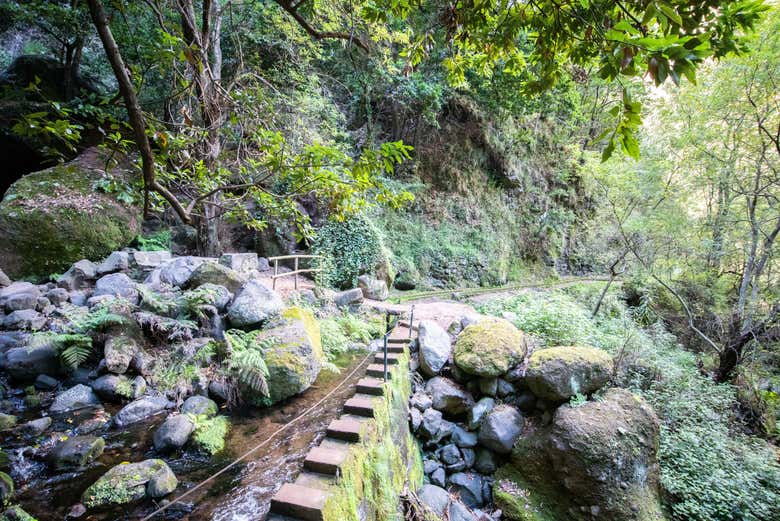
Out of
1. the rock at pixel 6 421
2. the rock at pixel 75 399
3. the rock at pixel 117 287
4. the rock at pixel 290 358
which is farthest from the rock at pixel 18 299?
the rock at pixel 290 358

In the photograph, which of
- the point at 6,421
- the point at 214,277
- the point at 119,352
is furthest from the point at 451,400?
the point at 6,421

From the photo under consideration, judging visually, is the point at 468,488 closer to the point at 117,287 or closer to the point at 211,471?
the point at 211,471

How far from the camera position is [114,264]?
5988 mm

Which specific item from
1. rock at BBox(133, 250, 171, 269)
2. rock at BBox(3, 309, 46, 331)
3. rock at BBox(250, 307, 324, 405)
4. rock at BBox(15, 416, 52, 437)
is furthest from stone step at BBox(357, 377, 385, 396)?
rock at BBox(133, 250, 171, 269)

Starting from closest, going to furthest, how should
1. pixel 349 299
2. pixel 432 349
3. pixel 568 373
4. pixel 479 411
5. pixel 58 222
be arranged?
pixel 568 373 → pixel 479 411 → pixel 432 349 → pixel 58 222 → pixel 349 299

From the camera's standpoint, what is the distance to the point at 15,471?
105 inches

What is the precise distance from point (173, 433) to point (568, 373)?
465 centimetres

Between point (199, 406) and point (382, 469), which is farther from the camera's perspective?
point (199, 406)

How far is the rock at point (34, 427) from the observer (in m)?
3.07

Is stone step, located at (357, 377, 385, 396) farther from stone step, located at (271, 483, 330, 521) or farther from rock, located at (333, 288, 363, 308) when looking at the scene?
rock, located at (333, 288, 363, 308)

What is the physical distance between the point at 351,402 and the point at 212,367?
1817mm

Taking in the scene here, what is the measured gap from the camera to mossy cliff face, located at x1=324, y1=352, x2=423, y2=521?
2578 millimetres

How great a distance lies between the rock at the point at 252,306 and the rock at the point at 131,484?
2099mm

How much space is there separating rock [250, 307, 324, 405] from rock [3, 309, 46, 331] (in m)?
2.74
